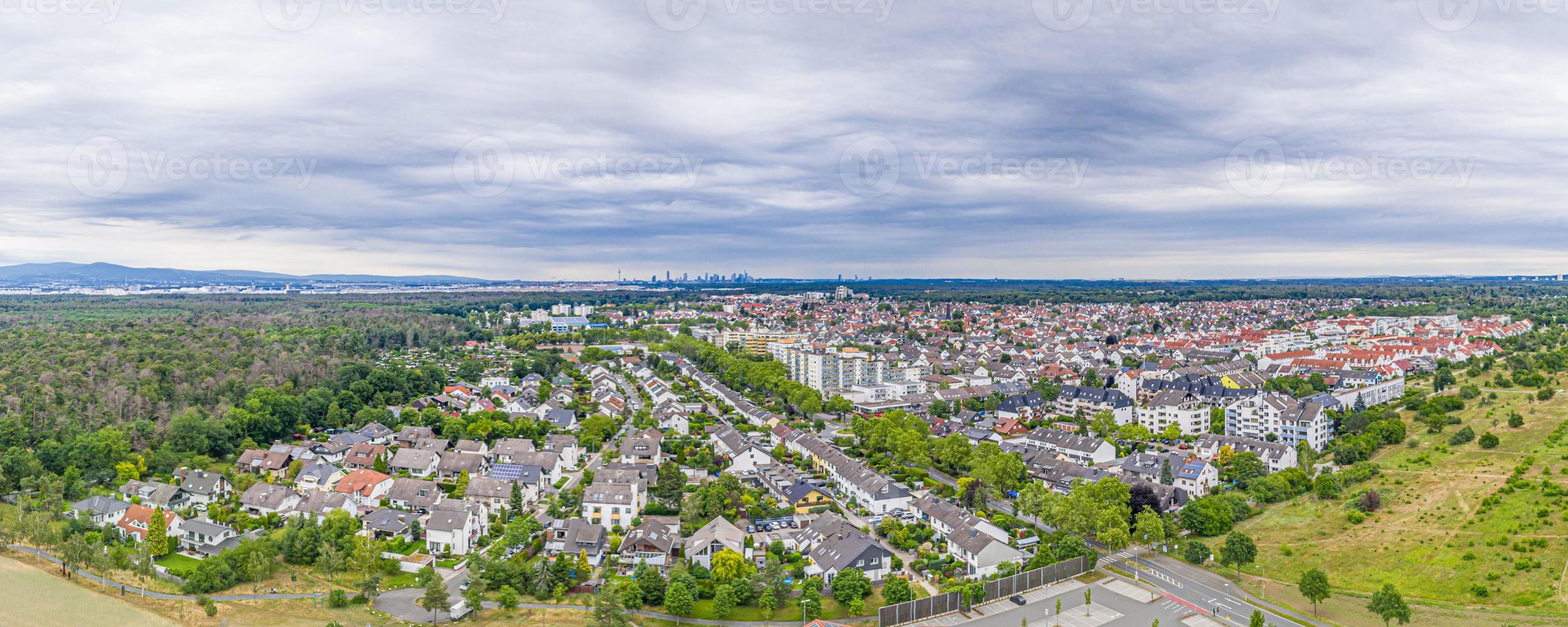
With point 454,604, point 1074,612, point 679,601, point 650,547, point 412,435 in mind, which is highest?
point 412,435

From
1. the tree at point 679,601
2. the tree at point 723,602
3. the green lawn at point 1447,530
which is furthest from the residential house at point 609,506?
the green lawn at point 1447,530

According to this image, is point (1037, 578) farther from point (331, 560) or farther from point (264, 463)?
point (264, 463)

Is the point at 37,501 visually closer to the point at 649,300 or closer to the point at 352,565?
the point at 352,565

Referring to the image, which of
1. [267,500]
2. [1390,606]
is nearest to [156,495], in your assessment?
[267,500]

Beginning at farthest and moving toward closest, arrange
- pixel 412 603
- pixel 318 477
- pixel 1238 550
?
pixel 318 477 → pixel 1238 550 → pixel 412 603

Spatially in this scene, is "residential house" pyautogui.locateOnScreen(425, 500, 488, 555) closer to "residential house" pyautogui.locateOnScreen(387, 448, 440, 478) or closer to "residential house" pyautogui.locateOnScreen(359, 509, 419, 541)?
"residential house" pyautogui.locateOnScreen(359, 509, 419, 541)

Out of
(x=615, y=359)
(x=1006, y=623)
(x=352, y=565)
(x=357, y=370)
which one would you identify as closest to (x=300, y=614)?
(x=352, y=565)
